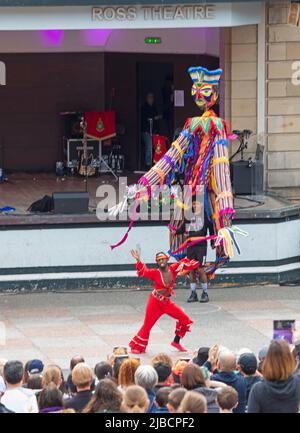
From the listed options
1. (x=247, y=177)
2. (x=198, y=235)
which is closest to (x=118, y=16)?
(x=247, y=177)

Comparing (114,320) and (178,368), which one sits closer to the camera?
(178,368)

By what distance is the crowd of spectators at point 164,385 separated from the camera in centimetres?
973

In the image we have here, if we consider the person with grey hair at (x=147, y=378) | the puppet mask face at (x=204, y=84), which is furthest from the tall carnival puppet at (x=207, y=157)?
the person with grey hair at (x=147, y=378)

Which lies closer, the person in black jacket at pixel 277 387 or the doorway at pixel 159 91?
the person in black jacket at pixel 277 387

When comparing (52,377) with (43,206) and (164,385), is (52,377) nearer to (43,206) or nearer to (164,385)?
(164,385)

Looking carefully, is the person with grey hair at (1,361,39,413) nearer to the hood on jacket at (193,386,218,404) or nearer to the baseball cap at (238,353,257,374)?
the hood on jacket at (193,386,218,404)

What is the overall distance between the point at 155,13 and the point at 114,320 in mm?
4730

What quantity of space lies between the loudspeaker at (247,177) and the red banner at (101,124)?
15.2 ft

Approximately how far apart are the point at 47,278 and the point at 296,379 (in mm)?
9413

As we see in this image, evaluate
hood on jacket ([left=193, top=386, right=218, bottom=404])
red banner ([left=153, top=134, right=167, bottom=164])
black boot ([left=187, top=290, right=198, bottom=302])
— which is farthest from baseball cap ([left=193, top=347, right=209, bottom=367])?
red banner ([left=153, top=134, right=167, bottom=164])

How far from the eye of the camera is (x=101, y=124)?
25.0 m

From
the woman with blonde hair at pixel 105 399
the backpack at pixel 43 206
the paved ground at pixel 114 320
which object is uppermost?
the backpack at pixel 43 206

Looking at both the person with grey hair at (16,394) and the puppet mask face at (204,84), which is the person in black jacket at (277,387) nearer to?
the person with grey hair at (16,394)
